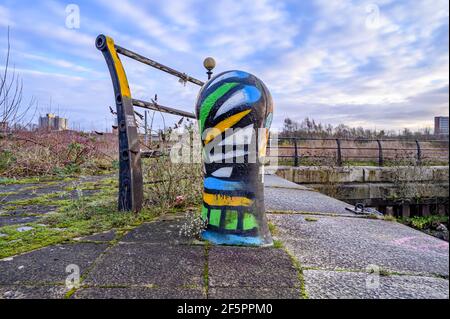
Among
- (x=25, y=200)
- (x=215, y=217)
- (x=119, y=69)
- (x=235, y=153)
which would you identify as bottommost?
(x=25, y=200)

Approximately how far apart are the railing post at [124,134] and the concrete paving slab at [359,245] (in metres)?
1.46

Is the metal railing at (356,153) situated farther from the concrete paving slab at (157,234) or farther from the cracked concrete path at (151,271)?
the cracked concrete path at (151,271)

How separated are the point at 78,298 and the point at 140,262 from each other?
45 cm

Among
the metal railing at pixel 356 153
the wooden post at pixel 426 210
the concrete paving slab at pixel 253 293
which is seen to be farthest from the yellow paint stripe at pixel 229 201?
the wooden post at pixel 426 210

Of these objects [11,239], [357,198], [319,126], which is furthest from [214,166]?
[319,126]

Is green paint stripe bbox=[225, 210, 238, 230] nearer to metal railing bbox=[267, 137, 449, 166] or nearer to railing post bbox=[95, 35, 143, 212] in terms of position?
railing post bbox=[95, 35, 143, 212]

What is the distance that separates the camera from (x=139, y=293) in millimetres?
1413

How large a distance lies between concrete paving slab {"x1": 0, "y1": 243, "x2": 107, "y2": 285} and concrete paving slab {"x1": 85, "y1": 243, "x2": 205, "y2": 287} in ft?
0.39

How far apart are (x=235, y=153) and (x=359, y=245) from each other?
1.21 meters

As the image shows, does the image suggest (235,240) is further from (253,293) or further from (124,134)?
(124,134)

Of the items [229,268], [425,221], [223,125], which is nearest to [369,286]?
[229,268]

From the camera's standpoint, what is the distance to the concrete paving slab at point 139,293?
1.39m

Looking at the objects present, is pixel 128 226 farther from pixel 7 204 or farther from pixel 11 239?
pixel 7 204

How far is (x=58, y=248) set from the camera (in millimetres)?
2014
